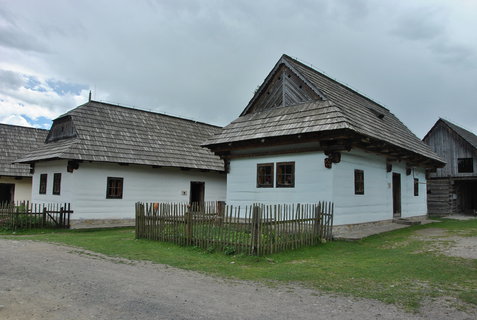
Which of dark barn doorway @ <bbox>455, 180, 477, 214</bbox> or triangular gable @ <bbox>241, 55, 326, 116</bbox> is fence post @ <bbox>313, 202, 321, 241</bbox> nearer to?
triangular gable @ <bbox>241, 55, 326, 116</bbox>

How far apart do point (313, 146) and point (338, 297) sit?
25.7ft

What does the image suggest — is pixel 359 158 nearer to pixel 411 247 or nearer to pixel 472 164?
pixel 411 247

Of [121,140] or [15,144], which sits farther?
[15,144]

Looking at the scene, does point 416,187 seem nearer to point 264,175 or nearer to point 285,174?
point 285,174

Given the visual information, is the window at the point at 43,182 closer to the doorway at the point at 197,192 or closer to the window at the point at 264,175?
the doorway at the point at 197,192

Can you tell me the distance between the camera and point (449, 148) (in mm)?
29172

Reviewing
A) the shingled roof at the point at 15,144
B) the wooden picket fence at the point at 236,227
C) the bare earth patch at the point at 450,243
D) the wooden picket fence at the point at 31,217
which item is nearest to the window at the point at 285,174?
the wooden picket fence at the point at 236,227

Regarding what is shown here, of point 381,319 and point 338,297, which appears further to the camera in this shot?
point 338,297

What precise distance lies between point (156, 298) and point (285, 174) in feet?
29.0

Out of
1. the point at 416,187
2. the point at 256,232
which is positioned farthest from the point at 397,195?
the point at 256,232

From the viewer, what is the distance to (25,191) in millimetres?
24312

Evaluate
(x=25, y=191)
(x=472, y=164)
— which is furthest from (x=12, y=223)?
(x=472, y=164)

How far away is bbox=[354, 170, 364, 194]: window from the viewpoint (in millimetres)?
13812

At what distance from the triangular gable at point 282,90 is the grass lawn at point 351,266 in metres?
6.05
